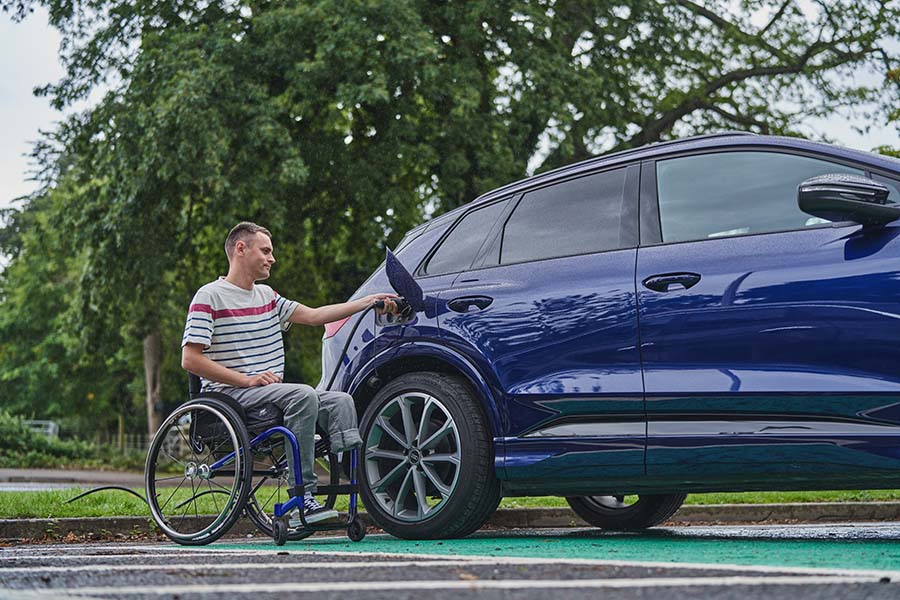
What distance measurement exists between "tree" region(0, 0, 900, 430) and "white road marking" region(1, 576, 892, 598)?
43.1ft

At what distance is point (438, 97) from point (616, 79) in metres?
4.15

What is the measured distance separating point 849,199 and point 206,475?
3397 mm

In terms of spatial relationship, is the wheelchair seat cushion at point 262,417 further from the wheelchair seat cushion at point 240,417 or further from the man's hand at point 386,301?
the man's hand at point 386,301

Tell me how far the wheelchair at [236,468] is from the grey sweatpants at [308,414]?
0.17ft

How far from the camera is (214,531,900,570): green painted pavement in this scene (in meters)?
4.63

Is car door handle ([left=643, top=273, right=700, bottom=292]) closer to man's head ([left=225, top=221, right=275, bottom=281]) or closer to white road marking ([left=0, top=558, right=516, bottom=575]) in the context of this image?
white road marking ([left=0, top=558, right=516, bottom=575])

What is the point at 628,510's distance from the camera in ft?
23.5

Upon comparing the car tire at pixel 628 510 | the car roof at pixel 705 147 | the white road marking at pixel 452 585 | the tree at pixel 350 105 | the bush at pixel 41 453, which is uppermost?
the tree at pixel 350 105

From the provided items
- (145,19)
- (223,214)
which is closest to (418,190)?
(223,214)

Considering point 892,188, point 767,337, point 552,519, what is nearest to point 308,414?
point 767,337

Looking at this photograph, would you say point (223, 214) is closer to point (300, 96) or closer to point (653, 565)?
point (300, 96)

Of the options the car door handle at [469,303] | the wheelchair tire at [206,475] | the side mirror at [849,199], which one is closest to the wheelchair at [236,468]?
the wheelchair tire at [206,475]

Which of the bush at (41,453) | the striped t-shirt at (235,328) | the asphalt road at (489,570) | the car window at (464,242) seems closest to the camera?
the asphalt road at (489,570)

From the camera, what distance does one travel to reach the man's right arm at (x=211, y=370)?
6.27m
